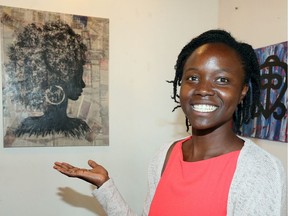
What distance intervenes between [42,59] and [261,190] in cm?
131

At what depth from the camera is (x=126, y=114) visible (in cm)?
177

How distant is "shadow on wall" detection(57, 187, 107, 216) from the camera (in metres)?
1.65

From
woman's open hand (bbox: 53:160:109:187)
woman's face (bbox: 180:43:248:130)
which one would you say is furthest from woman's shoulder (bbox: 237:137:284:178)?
woman's open hand (bbox: 53:160:109:187)

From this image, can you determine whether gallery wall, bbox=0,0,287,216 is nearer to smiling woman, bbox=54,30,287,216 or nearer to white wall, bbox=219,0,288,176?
white wall, bbox=219,0,288,176

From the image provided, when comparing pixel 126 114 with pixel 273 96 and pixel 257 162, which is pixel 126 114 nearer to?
pixel 273 96

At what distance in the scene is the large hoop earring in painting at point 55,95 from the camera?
160 cm

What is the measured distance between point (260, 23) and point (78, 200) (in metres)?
1.43

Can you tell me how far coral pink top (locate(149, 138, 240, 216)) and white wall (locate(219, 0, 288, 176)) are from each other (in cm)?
74

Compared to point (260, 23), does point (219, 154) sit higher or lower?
lower

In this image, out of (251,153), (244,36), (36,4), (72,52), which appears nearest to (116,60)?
(72,52)

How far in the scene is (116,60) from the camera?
5.71 ft

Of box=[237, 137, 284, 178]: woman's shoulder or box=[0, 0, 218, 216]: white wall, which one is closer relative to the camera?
box=[237, 137, 284, 178]: woman's shoulder

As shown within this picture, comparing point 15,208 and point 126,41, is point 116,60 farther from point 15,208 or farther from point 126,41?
point 15,208

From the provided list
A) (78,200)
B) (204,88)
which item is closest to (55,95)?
(78,200)
